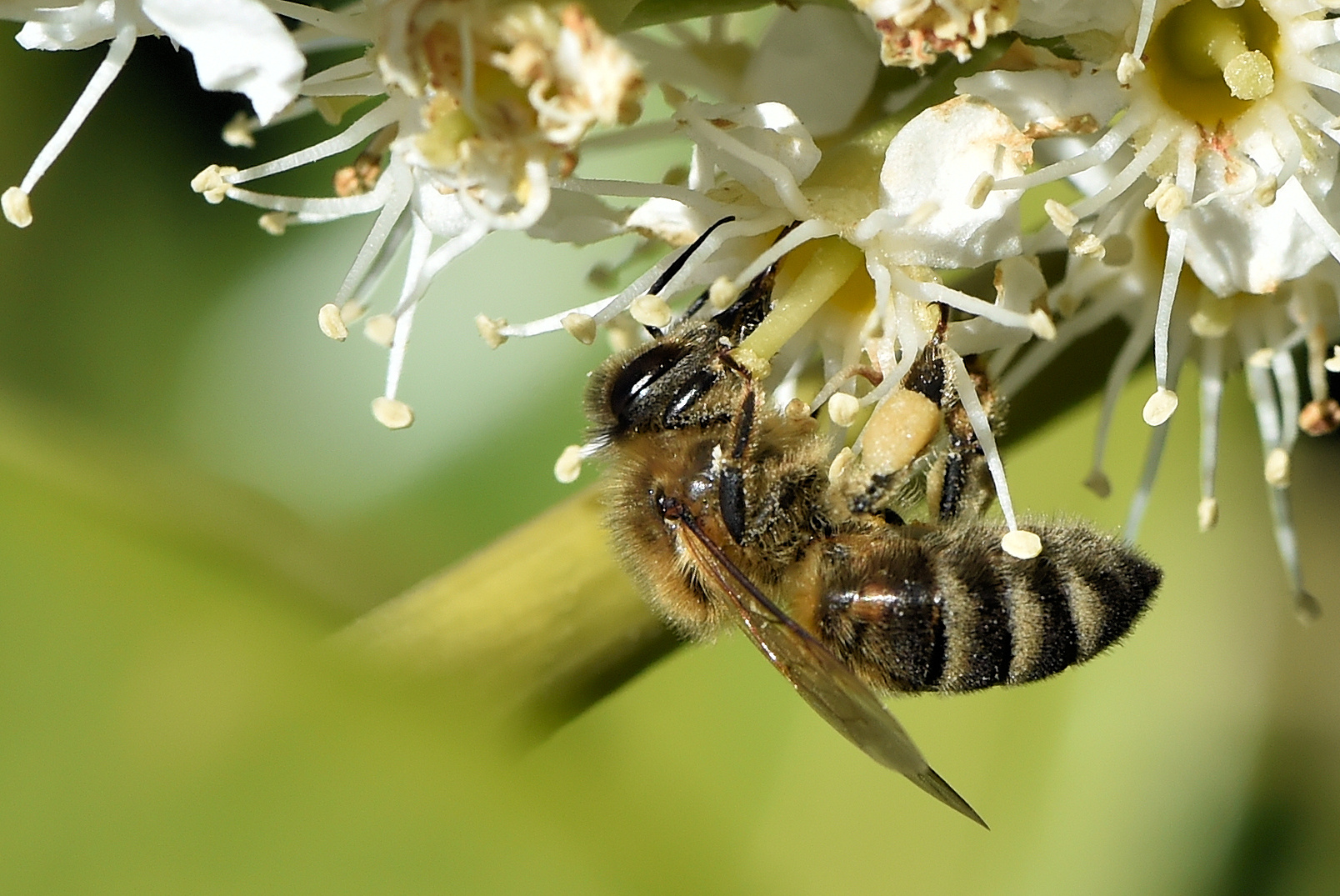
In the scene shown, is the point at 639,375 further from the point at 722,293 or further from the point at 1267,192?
the point at 1267,192

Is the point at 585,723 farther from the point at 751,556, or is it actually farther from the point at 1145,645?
the point at 1145,645

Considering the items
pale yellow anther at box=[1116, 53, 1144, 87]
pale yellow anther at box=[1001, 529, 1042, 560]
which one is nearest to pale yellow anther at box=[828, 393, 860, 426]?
pale yellow anther at box=[1001, 529, 1042, 560]

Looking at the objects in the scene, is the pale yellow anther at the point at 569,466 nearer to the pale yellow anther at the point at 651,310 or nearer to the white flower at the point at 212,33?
the pale yellow anther at the point at 651,310

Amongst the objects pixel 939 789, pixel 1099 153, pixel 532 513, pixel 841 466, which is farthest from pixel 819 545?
pixel 532 513

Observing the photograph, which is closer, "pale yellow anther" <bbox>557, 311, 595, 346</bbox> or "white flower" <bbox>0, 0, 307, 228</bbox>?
"white flower" <bbox>0, 0, 307, 228</bbox>

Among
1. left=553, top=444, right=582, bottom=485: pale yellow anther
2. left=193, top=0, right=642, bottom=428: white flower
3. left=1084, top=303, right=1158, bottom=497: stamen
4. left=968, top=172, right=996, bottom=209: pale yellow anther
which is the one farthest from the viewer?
left=1084, top=303, right=1158, bottom=497: stamen

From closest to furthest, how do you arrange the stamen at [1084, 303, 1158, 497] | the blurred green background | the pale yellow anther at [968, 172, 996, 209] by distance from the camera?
the blurred green background
the pale yellow anther at [968, 172, 996, 209]
the stamen at [1084, 303, 1158, 497]

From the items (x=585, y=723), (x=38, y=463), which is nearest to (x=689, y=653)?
(x=585, y=723)

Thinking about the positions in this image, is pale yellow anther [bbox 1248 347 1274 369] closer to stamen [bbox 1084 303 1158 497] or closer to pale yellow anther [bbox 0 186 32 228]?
stamen [bbox 1084 303 1158 497]
